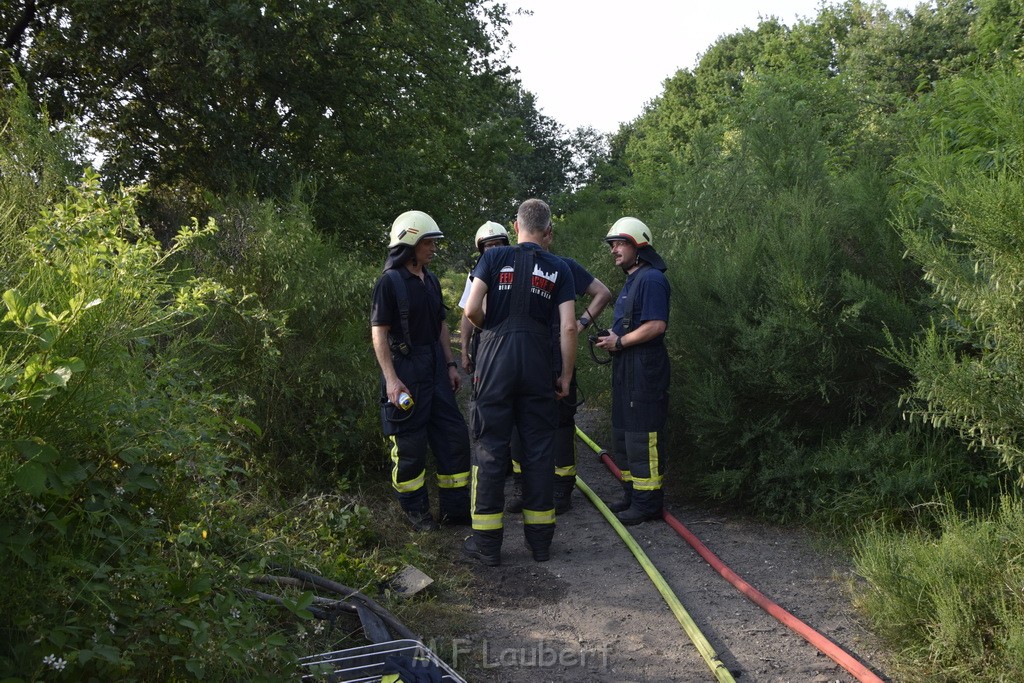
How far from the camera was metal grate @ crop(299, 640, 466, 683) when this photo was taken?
3381mm

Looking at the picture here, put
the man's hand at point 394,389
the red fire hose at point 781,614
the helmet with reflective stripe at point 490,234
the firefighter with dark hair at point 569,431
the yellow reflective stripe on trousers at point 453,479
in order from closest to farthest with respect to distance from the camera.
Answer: the red fire hose at point 781,614, the man's hand at point 394,389, the yellow reflective stripe on trousers at point 453,479, the firefighter with dark hair at point 569,431, the helmet with reflective stripe at point 490,234

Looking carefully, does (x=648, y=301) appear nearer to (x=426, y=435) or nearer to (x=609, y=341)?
(x=609, y=341)

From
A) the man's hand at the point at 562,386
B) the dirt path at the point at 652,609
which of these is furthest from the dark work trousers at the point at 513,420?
the dirt path at the point at 652,609

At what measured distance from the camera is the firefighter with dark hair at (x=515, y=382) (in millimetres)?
5695

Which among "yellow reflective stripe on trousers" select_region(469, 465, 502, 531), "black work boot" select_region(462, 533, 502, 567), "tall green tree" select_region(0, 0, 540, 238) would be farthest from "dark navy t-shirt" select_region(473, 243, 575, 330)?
"tall green tree" select_region(0, 0, 540, 238)

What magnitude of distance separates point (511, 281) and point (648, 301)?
1.22 m

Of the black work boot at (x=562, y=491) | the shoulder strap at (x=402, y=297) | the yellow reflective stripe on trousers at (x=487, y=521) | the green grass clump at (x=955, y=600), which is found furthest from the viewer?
the black work boot at (x=562, y=491)

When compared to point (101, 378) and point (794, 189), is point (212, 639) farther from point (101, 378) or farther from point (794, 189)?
point (794, 189)

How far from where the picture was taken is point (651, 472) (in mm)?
6457

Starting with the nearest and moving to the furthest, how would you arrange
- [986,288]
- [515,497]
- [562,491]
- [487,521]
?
[986,288]
[487,521]
[562,491]
[515,497]

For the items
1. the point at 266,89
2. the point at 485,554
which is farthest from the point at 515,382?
the point at 266,89

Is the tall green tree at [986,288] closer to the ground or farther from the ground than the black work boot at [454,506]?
farther from the ground

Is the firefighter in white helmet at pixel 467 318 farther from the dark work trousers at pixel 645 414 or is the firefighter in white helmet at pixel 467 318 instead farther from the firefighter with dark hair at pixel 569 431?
the dark work trousers at pixel 645 414

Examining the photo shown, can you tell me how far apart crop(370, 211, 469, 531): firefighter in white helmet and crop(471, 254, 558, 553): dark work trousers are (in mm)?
493
